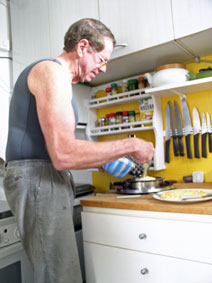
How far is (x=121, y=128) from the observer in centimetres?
188

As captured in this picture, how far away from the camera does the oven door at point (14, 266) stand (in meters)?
1.22

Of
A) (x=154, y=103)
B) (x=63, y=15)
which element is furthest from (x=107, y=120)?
(x=63, y=15)

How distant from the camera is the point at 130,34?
1.46m

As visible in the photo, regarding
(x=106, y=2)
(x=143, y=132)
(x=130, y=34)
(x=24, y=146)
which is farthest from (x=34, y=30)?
(x=24, y=146)

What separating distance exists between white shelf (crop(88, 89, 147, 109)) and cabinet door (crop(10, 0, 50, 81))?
473 millimetres

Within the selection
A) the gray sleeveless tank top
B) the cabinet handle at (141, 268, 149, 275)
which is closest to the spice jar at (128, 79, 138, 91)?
the gray sleeveless tank top

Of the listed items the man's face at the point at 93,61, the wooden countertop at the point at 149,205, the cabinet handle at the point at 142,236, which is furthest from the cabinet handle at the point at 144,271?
the man's face at the point at 93,61

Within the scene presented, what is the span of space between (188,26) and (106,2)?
546mm

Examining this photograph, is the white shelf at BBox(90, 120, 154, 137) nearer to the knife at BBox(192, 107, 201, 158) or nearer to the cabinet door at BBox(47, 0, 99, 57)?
the knife at BBox(192, 107, 201, 158)

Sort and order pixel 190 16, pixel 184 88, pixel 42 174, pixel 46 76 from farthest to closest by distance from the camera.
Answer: pixel 184 88 → pixel 190 16 → pixel 42 174 → pixel 46 76

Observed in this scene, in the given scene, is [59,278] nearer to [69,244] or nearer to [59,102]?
[69,244]

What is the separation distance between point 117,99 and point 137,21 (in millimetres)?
535

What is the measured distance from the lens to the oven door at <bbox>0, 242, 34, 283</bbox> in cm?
122

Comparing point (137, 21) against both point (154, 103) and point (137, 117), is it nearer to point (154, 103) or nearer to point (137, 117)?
point (154, 103)
